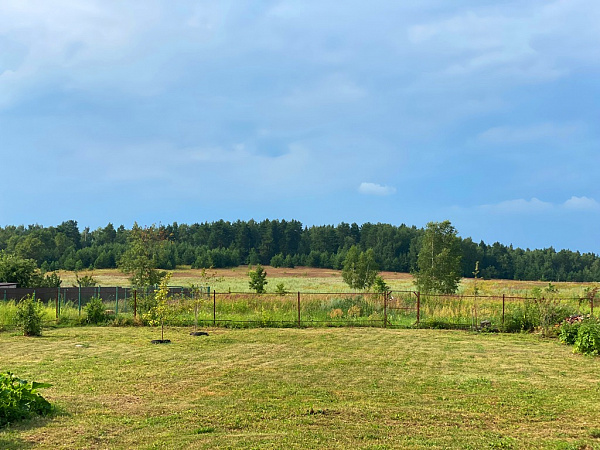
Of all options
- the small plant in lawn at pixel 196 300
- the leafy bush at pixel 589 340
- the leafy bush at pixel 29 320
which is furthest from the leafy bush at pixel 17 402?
the leafy bush at pixel 589 340

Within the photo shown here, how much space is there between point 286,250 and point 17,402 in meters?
103

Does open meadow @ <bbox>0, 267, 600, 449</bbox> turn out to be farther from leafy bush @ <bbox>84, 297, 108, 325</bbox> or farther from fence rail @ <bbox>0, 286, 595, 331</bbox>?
leafy bush @ <bbox>84, 297, 108, 325</bbox>

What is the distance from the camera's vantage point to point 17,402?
7.18 metres

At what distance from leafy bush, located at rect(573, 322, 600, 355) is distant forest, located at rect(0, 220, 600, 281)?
67.5m

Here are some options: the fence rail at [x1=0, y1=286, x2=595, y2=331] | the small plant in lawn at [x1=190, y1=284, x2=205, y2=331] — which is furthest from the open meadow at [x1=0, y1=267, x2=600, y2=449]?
the fence rail at [x1=0, y1=286, x2=595, y2=331]

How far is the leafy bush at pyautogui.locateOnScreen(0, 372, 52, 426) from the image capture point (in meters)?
7.06

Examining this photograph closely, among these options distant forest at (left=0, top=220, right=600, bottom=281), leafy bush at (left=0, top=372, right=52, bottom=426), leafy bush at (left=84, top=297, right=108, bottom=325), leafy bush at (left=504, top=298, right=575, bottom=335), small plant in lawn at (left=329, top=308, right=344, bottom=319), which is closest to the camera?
leafy bush at (left=0, top=372, right=52, bottom=426)

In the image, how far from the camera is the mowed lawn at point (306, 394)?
6.46 m

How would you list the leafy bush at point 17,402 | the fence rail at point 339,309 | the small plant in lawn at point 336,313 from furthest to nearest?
the small plant in lawn at point 336,313
the fence rail at point 339,309
the leafy bush at point 17,402

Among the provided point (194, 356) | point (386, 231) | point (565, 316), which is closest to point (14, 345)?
point (194, 356)

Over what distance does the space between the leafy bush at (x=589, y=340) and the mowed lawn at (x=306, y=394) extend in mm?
583

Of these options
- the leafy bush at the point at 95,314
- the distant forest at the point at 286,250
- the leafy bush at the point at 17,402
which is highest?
the distant forest at the point at 286,250

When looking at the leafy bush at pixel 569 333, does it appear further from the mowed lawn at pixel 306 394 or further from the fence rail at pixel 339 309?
the fence rail at pixel 339 309

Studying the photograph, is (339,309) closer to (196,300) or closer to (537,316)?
(196,300)
